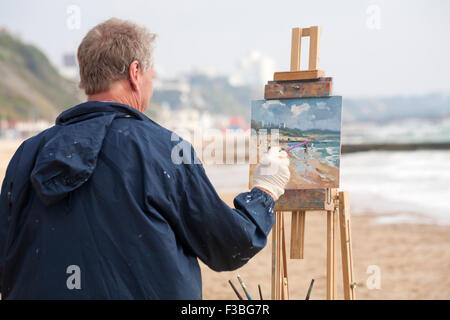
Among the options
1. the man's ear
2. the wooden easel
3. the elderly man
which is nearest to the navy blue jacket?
the elderly man

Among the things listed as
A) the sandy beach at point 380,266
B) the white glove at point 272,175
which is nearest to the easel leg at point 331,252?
the white glove at point 272,175

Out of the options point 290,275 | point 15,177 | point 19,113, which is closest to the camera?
point 15,177

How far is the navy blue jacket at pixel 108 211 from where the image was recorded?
1375 millimetres

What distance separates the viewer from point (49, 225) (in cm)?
139

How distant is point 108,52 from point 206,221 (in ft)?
1.91

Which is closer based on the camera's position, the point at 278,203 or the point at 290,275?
the point at 278,203

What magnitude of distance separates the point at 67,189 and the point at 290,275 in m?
4.48

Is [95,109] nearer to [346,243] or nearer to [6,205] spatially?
[6,205]

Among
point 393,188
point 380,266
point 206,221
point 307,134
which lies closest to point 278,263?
→ point 307,134

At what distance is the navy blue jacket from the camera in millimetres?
1375

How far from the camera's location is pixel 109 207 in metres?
1.38

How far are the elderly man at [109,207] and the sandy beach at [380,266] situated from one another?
10.6ft
